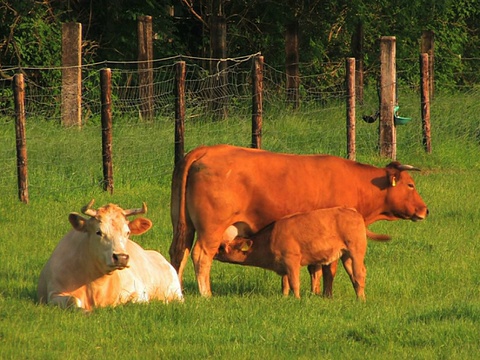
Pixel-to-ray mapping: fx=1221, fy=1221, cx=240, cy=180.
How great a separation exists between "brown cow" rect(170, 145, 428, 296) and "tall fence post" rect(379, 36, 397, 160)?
8.21 metres

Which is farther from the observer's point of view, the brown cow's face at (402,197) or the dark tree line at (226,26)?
the dark tree line at (226,26)

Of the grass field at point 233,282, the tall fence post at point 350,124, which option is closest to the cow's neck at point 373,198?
the grass field at point 233,282

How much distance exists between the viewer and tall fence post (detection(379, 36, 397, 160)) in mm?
20469

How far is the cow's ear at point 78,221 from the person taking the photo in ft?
32.6

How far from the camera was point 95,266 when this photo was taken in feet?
32.5

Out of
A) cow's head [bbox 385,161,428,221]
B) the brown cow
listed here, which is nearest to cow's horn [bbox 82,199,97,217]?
the brown cow

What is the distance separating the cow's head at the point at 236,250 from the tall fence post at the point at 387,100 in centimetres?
952

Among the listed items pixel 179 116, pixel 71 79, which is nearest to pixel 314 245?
pixel 179 116

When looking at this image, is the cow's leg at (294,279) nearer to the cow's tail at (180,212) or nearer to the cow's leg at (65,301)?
the cow's tail at (180,212)

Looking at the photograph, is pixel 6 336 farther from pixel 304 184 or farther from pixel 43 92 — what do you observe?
pixel 43 92

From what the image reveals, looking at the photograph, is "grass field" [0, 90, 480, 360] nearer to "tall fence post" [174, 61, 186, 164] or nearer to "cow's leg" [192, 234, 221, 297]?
"cow's leg" [192, 234, 221, 297]

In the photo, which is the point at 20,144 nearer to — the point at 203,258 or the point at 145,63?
the point at 203,258

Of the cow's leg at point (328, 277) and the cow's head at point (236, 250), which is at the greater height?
the cow's head at point (236, 250)

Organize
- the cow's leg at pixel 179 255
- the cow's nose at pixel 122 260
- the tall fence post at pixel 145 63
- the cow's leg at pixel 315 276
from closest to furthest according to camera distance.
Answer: the cow's nose at pixel 122 260 → the cow's leg at pixel 315 276 → the cow's leg at pixel 179 255 → the tall fence post at pixel 145 63
